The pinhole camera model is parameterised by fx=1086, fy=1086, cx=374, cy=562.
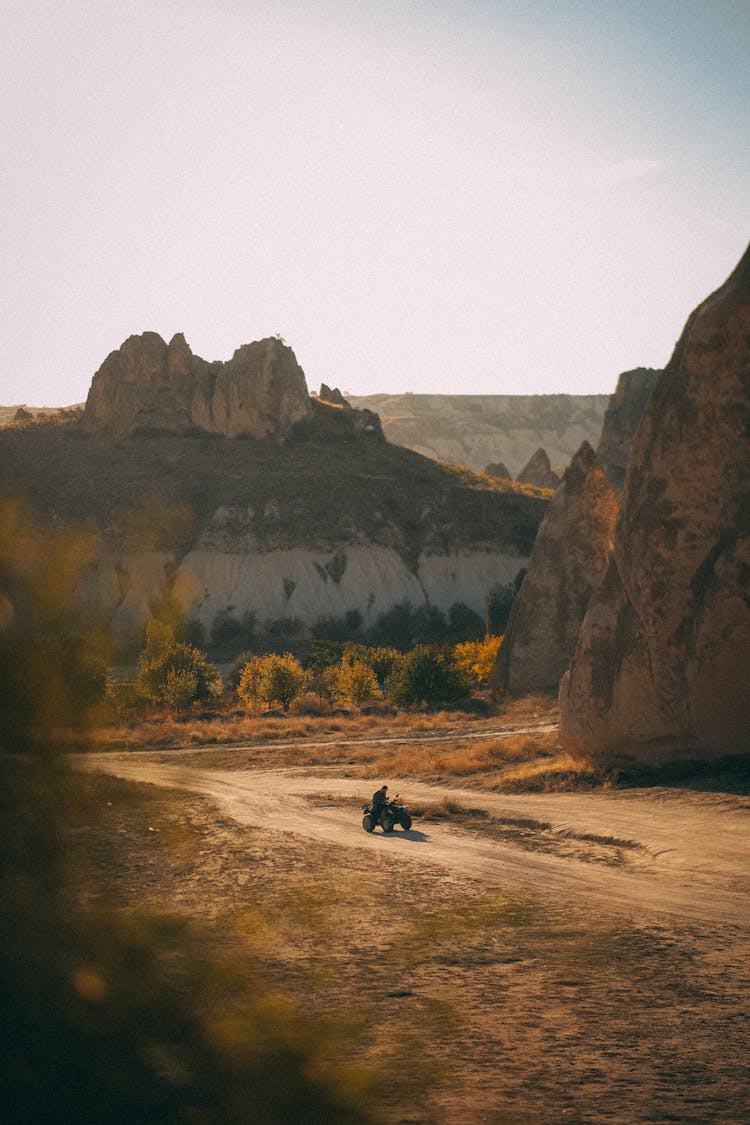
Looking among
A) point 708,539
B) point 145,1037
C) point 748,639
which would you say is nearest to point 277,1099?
point 145,1037

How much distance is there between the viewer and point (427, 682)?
48.3 metres

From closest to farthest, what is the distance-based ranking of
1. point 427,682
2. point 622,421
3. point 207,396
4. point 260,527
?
1. point 427,682
2. point 260,527
3. point 622,421
4. point 207,396

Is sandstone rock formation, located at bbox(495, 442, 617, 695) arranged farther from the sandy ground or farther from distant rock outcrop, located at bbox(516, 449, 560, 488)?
distant rock outcrop, located at bbox(516, 449, 560, 488)

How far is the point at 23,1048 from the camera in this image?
8312 millimetres

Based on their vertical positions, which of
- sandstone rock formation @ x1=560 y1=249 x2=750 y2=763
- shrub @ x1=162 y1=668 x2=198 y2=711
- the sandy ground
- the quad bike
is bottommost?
shrub @ x1=162 y1=668 x2=198 y2=711

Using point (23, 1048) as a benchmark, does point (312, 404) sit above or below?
above

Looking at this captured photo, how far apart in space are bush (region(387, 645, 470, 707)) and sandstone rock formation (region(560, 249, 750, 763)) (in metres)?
23.2

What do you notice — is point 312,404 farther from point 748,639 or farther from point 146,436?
point 748,639

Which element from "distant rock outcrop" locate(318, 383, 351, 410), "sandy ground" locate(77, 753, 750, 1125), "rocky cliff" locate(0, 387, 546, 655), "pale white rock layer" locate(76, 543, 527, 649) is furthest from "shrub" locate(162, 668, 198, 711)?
"distant rock outcrop" locate(318, 383, 351, 410)

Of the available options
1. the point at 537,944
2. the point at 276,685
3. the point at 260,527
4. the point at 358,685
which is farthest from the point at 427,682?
the point at 260,527

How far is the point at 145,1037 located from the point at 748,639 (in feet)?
51.9

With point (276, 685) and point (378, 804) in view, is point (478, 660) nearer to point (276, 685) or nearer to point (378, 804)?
point (276, 685)

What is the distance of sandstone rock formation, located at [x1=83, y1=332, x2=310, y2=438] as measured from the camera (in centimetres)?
10106

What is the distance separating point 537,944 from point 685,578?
42.2 ft
